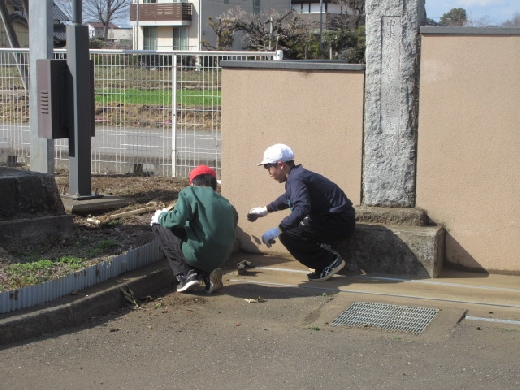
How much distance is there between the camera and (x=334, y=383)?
4555mm

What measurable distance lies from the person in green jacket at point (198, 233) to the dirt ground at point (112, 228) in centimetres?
65

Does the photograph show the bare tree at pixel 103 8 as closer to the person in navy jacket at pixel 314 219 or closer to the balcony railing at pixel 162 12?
the balcony railing at pixel 162 12

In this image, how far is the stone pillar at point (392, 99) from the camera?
6.98 meters

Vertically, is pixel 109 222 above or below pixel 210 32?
below

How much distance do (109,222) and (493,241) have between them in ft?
12.4

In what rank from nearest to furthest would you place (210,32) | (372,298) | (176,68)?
1. (372,298)
2. (176,68)
3. (210,32)

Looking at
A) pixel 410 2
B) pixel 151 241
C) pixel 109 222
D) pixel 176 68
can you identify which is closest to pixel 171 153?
pixel 176 68

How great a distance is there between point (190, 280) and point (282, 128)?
1.94 m

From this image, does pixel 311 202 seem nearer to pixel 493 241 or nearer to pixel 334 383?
pixel 493 241

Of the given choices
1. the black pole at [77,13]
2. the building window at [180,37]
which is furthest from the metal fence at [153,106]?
the building window at [180,37]

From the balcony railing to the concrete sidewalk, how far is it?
44557 mm

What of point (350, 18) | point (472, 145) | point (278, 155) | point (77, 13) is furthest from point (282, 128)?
point (350, 18)

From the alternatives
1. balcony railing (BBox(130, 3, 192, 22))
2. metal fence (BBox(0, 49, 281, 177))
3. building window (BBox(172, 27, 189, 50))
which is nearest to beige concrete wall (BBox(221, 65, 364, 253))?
metal fence (BBox(0, 49, 281, 177))

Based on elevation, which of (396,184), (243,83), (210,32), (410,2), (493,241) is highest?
(210,32)
